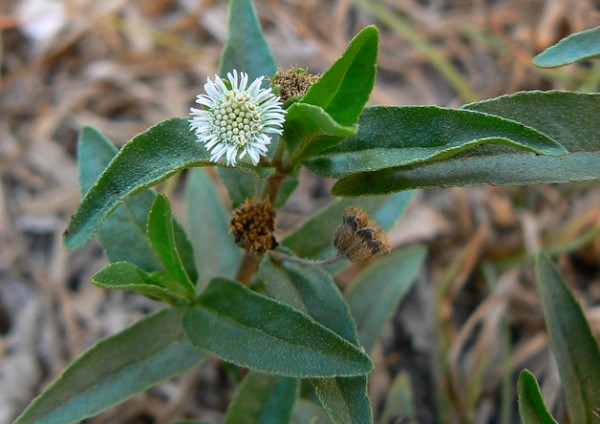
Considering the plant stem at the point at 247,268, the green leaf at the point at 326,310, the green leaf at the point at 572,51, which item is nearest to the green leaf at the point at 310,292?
the green leaf at the point at 326,310

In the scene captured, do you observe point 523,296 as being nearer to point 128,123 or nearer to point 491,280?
point 491,280

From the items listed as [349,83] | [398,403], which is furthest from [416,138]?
[398,403]

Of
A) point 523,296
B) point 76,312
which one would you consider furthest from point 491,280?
point 76,312

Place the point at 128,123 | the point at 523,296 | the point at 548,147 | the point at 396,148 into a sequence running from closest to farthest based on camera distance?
1. the point at 548,147
2. the point at 396,148
3. the point at 523,296
4. the point at 128,123

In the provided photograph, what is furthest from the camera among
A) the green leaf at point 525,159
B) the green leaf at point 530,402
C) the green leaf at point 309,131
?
the green leaf at point 530,402

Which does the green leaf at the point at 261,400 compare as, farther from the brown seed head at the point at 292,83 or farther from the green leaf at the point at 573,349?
the brown seed head at the point at 292,83
